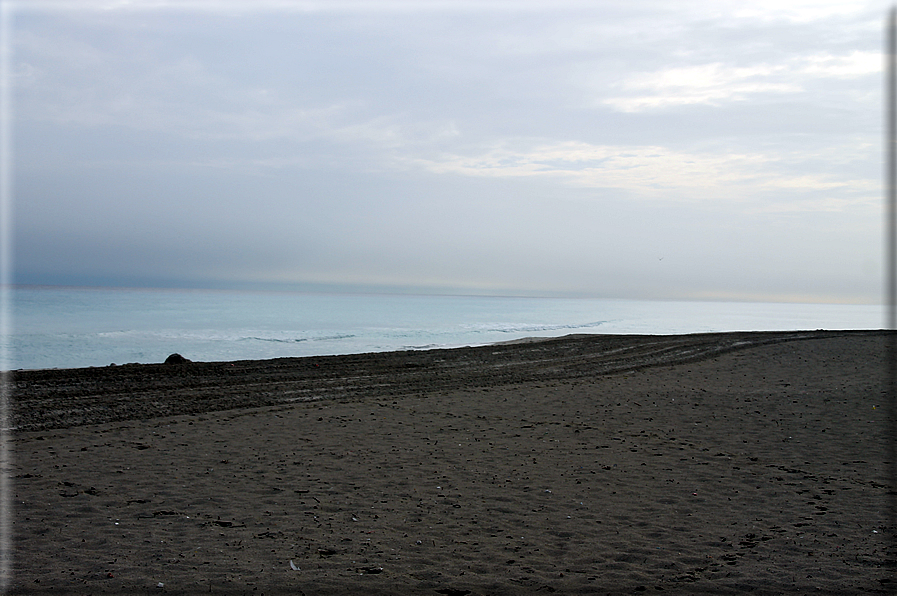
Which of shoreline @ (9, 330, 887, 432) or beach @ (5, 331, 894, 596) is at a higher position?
shoreline @ (9, 330, 887, 432)

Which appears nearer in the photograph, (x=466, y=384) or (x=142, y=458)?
(x=142, y=458)

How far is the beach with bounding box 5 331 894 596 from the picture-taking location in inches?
184

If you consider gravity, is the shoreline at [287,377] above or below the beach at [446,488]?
above

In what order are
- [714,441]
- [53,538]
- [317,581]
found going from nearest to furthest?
[317,581]
[53,538]
[714,441]

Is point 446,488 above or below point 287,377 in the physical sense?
below

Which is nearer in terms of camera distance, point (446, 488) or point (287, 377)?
point (446, 488)

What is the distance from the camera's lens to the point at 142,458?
8.09 m

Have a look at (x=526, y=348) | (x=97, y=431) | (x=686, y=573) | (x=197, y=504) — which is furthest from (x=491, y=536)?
(x=526, y=348)

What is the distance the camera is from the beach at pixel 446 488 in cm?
468

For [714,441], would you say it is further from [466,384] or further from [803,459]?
[466,384]

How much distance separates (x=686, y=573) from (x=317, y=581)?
287 cm

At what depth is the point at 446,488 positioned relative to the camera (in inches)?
275

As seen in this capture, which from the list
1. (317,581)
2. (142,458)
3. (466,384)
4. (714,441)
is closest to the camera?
(317,581)

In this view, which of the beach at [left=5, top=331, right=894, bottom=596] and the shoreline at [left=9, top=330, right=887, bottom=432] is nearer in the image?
the beach at [left=5, top=331, right=894, bottom=596]
